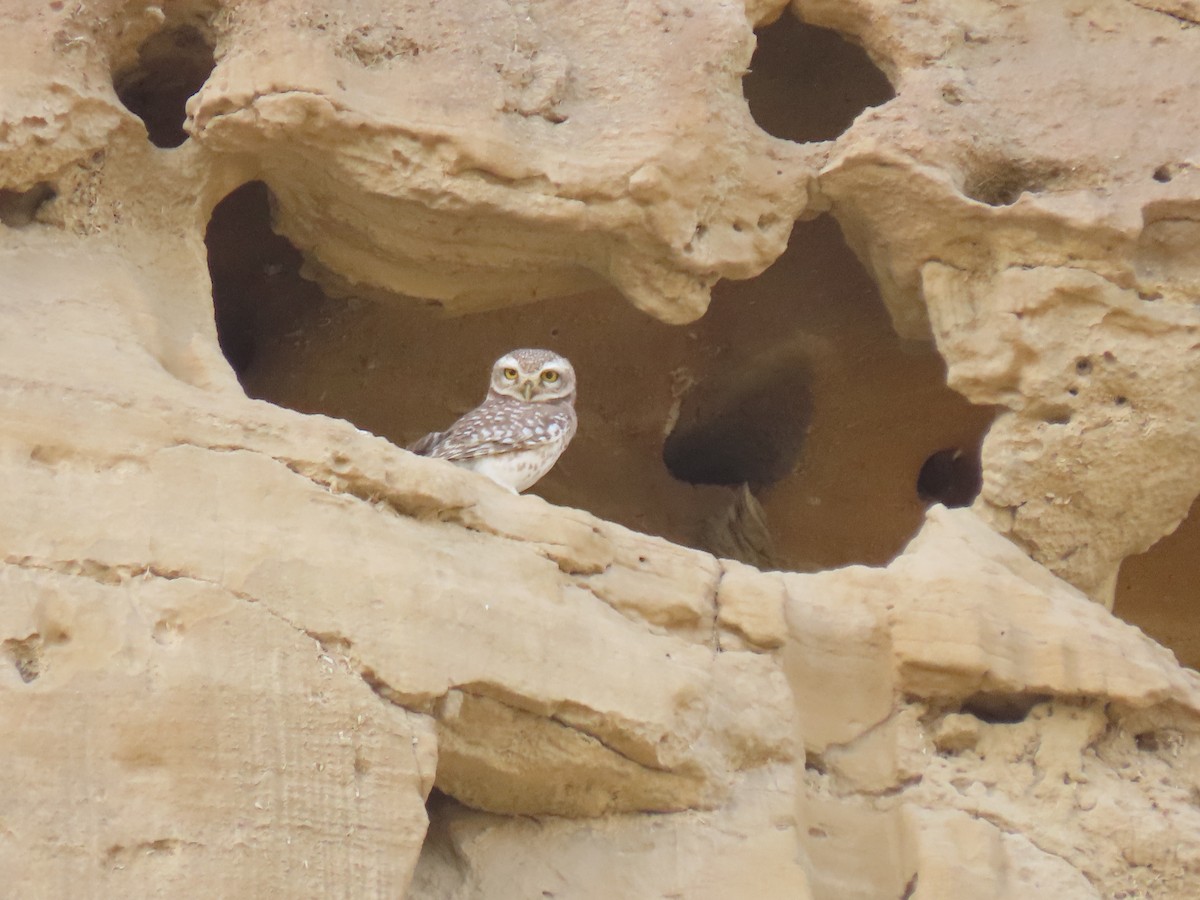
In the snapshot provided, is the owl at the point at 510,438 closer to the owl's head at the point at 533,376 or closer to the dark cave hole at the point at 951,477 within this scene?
the owl's head at the point at 533,376

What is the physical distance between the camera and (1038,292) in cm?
513

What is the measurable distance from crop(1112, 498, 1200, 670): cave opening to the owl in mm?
2223

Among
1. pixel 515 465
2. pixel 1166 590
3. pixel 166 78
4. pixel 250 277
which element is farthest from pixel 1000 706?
pixel 166 78

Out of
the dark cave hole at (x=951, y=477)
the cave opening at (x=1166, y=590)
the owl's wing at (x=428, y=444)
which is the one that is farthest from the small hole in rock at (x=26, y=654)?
the cave opening at (x=1166, y=590)

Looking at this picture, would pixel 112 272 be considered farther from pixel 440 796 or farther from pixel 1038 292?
pixel 1038 292

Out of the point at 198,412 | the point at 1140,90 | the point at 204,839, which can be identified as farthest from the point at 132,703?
the point at 1140,90

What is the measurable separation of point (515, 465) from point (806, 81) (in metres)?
1.87

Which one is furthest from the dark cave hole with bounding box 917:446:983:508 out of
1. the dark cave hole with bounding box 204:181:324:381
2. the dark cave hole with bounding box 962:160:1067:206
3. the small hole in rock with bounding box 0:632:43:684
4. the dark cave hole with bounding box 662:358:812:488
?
the small hole in rock with bounding box 0:632:43:684

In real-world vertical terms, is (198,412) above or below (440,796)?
above

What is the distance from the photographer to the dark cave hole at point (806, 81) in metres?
6.02

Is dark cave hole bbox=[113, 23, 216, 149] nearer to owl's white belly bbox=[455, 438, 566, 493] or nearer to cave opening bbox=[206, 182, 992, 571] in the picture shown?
cave opening bbox=[206, 182, 992, 571]

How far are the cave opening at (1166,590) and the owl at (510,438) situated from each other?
2223mm

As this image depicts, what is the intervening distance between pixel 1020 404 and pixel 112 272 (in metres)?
2.59

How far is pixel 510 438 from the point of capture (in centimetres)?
509
